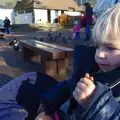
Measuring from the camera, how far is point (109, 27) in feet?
4.14

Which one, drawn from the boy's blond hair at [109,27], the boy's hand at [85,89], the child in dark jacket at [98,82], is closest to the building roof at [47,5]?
the child in dark jacket at [98,82]

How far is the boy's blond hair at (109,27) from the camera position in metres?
1.25

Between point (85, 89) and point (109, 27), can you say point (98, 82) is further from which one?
point (109, 27)

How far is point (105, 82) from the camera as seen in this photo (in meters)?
1.25

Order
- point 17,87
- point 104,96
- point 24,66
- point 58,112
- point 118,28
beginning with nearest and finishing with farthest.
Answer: point 104,96 → point 118,28 → point 58,112 → point 17,87 → point 24,66

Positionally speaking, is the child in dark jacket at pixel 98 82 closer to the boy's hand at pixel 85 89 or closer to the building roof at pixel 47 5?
the boy's hand at pixel 85 89

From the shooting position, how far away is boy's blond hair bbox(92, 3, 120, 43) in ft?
4.11

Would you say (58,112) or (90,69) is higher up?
(90,69)

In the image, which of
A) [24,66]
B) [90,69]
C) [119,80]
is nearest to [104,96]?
[119,80]

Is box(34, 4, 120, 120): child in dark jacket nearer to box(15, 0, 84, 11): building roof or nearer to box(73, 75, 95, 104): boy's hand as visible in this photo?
box(73, 75, 95, 104): boy's hand

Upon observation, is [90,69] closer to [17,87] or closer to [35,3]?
[17,87]

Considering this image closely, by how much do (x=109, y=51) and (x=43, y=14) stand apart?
35.0 meters

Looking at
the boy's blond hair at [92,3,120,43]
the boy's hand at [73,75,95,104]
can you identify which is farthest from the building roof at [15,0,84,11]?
the boy's hand at [73,75,95,104]

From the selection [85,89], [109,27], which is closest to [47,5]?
[109,27]
